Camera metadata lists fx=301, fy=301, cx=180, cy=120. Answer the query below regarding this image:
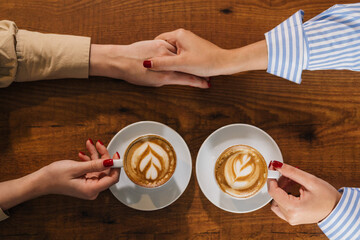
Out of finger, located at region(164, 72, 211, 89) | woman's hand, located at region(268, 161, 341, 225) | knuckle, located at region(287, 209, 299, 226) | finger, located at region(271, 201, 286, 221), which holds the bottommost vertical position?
finger, located at region(271, 201, 286, 221)

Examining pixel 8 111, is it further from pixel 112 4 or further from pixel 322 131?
pixel 322 131

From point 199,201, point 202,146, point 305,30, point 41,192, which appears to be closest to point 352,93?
point 305,30

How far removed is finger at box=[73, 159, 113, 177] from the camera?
43.8 inches

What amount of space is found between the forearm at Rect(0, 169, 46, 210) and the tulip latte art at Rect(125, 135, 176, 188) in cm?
34

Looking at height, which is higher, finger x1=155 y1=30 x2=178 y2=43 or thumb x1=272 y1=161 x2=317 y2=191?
finger x1=155 y1=30 x2=178 y2=43

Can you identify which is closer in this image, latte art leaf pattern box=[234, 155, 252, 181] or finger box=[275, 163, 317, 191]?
finger box=[275, 163, 317, 191]

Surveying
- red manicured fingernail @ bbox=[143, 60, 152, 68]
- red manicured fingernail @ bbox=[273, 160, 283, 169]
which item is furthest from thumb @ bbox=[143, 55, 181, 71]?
red manicured fingernail @ bbox=[273, 160, 283, 169]

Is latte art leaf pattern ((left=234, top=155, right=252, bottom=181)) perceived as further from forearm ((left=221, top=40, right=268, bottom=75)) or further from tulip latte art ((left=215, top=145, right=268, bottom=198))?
forearm ((left=221, top=40, right=268, bottom=75))

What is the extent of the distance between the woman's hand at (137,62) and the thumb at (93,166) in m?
0.35

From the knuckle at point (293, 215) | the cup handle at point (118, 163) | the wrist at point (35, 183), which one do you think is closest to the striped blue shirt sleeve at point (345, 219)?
the knuckle at point (293, 215)

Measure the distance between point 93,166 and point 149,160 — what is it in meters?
0.22

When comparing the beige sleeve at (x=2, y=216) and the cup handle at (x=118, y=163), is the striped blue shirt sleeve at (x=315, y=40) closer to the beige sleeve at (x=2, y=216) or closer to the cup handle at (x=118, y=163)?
the cup handle at (x=118, y=163)

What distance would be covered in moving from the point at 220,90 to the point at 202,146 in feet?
0.81

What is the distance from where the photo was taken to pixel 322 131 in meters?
1.26
